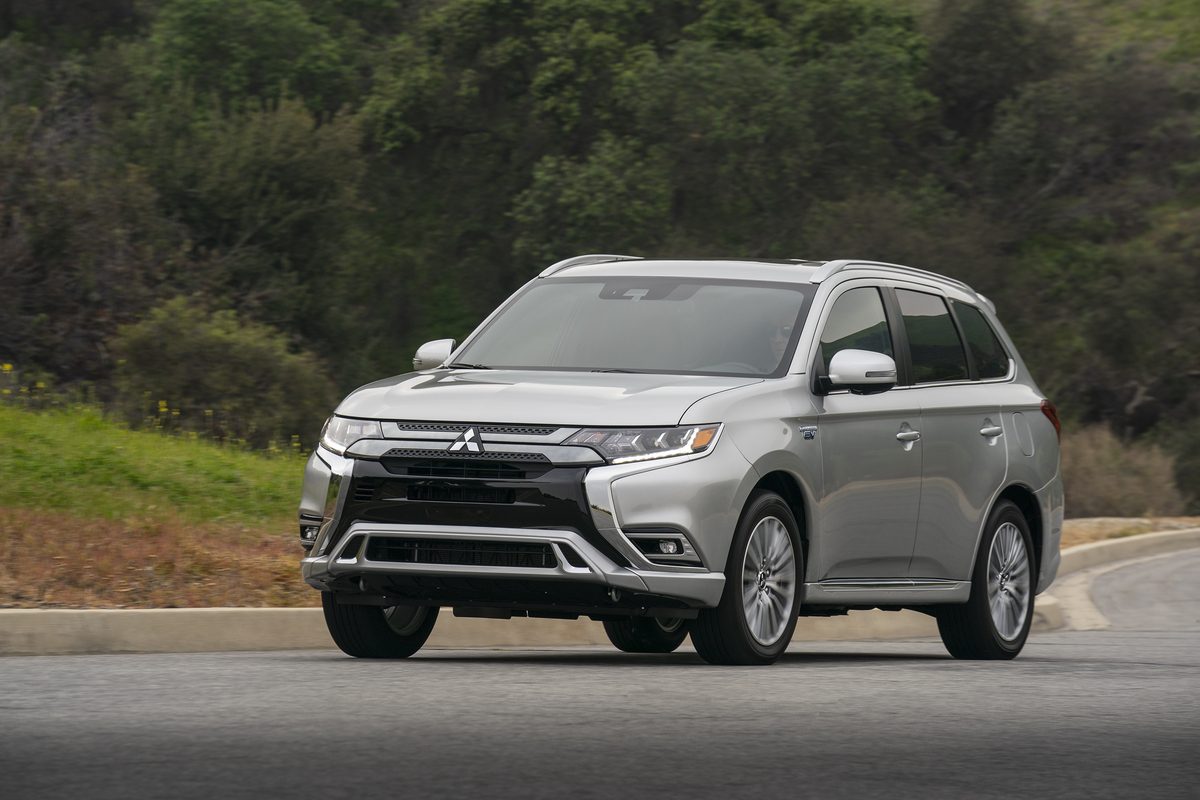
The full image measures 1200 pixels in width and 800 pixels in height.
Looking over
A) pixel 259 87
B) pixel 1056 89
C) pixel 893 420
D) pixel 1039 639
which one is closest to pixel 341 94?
pixel 259 87

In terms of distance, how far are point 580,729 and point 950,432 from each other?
419 cm

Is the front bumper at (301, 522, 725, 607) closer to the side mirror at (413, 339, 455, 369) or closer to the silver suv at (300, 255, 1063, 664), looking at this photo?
the silver suv at (300, 255, 1063, 664)

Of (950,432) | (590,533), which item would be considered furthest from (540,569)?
(950,432)

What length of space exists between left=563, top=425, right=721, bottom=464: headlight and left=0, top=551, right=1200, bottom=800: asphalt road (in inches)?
Result: 35.2

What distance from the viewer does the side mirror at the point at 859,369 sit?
8.96 meters

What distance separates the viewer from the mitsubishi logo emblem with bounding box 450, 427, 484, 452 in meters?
8.09

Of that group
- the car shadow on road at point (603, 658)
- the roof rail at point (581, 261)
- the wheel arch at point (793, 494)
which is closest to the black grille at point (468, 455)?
the car shadow on road at point (603, 658)

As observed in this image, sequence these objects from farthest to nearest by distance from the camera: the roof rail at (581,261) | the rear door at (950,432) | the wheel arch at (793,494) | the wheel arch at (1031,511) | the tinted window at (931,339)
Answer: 1. the wheel arch at (1031,511)
2. the tinted window at (931,339)
3. the roof rail at (581,261)
4. the rear door at (950,432)
5. the wheel arch at (793,494)

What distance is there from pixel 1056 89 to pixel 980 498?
37942 millimetres

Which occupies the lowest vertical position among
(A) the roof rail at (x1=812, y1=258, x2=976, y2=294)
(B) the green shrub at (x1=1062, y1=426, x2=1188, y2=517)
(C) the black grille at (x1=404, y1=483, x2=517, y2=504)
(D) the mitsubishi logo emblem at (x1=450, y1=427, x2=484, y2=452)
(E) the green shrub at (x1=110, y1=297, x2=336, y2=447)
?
(B) the green shrub at (x1=1062, y1=426, x2=1188, y2=517)

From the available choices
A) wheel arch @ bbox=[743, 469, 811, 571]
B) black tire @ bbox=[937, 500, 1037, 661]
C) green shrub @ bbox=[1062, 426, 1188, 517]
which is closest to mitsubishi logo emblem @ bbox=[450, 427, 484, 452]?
wheel arch @ bbox=[743, 469, 811, 571]

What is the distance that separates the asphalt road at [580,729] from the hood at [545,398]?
104 centimetres

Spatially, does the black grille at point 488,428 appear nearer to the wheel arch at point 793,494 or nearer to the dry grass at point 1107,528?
the wheel arch at point 793,494

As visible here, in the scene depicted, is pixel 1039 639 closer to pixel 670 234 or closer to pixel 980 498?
pixel 980 498
